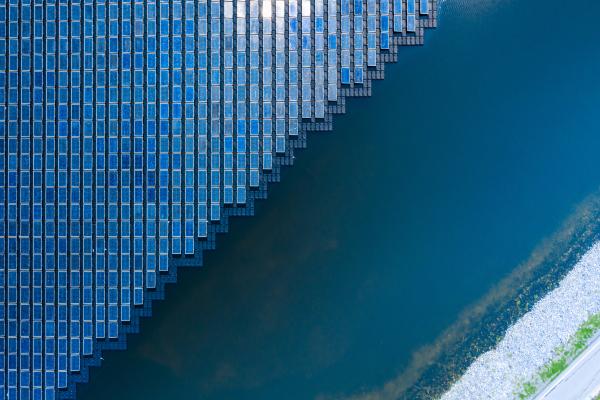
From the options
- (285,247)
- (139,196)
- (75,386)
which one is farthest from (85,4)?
(75,386)

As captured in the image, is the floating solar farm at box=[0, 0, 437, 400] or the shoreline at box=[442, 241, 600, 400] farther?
the shoreline at box=[442, 241, 600, 400]

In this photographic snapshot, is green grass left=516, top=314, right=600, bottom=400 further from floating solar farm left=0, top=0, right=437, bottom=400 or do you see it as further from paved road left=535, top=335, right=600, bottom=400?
floating solar farm left=0, top=0, right=437, bottom=400

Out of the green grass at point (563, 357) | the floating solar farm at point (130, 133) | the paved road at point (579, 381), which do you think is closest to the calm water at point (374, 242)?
the floating solar farm at point (130, 133)

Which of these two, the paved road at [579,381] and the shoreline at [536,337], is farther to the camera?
the shoreline at [536,337]

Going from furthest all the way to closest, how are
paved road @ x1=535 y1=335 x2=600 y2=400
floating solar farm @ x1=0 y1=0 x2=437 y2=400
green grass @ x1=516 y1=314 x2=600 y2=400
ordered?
green grass @ x1=516 y1=314 x2=600 y2=400, paved road @ x1=535 y1=335 x2=600 y2=400, floating solar farm @ x1=0 y1=0 x2=437 y2=400

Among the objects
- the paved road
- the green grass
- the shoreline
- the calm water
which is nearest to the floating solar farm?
the calm water

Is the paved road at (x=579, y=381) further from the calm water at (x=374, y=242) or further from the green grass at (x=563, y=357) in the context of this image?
the calm water at (x=374, y=242)
